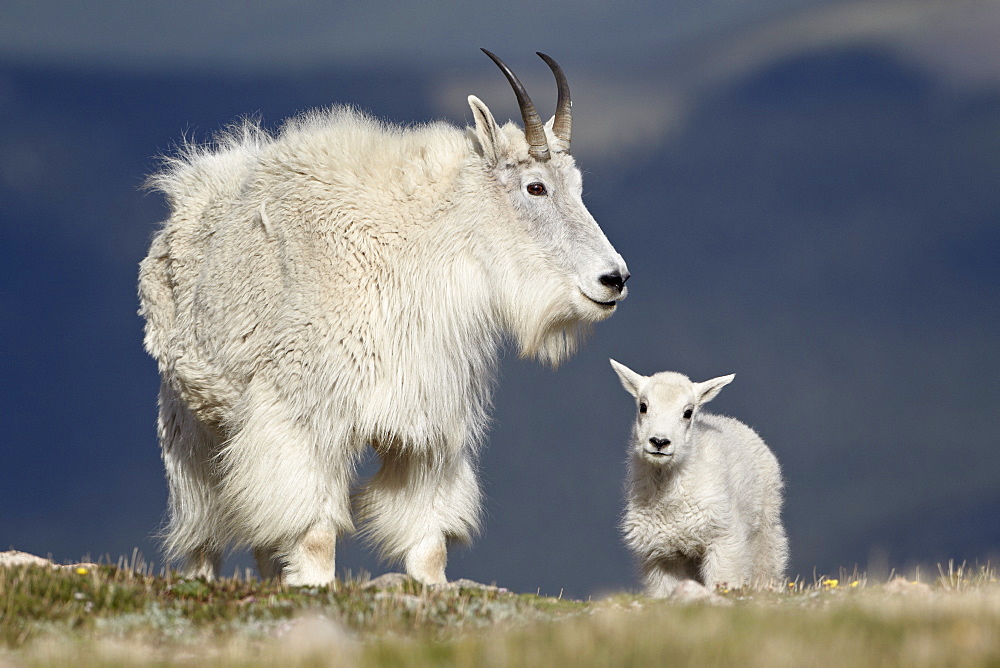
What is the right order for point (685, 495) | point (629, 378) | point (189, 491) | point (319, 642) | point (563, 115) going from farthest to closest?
point (189, 491) → point (629, 378) → point (685, 495) → point (563, 115) → point (319, 642)

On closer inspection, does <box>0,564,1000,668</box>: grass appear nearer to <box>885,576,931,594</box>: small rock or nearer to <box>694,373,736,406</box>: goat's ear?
<box>885,576,931,594</box>: small rock

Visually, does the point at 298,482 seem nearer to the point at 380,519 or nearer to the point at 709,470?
the point at 380,519

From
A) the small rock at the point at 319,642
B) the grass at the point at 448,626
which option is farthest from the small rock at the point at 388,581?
the small rock at the point at 319,642

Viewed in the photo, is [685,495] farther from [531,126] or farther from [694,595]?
[531,126]

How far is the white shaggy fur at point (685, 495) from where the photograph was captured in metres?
8.77

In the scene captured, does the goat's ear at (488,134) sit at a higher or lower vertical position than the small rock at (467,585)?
higher

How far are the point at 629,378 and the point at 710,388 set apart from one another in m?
0.66

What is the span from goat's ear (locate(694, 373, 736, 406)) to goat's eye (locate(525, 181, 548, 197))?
2.31m

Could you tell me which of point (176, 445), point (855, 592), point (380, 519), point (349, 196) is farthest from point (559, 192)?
point (176, 445)

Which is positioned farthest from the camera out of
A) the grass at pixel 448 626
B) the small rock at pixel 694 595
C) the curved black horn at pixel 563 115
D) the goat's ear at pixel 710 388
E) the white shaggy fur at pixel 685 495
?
the goat's ear at pixel 710 388

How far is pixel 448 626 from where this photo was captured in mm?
5449

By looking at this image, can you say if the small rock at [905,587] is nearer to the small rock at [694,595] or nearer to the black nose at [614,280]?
the small rock at [694,595]

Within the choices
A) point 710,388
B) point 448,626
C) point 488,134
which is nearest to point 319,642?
point 448,626

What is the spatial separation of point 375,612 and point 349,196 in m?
3.17
